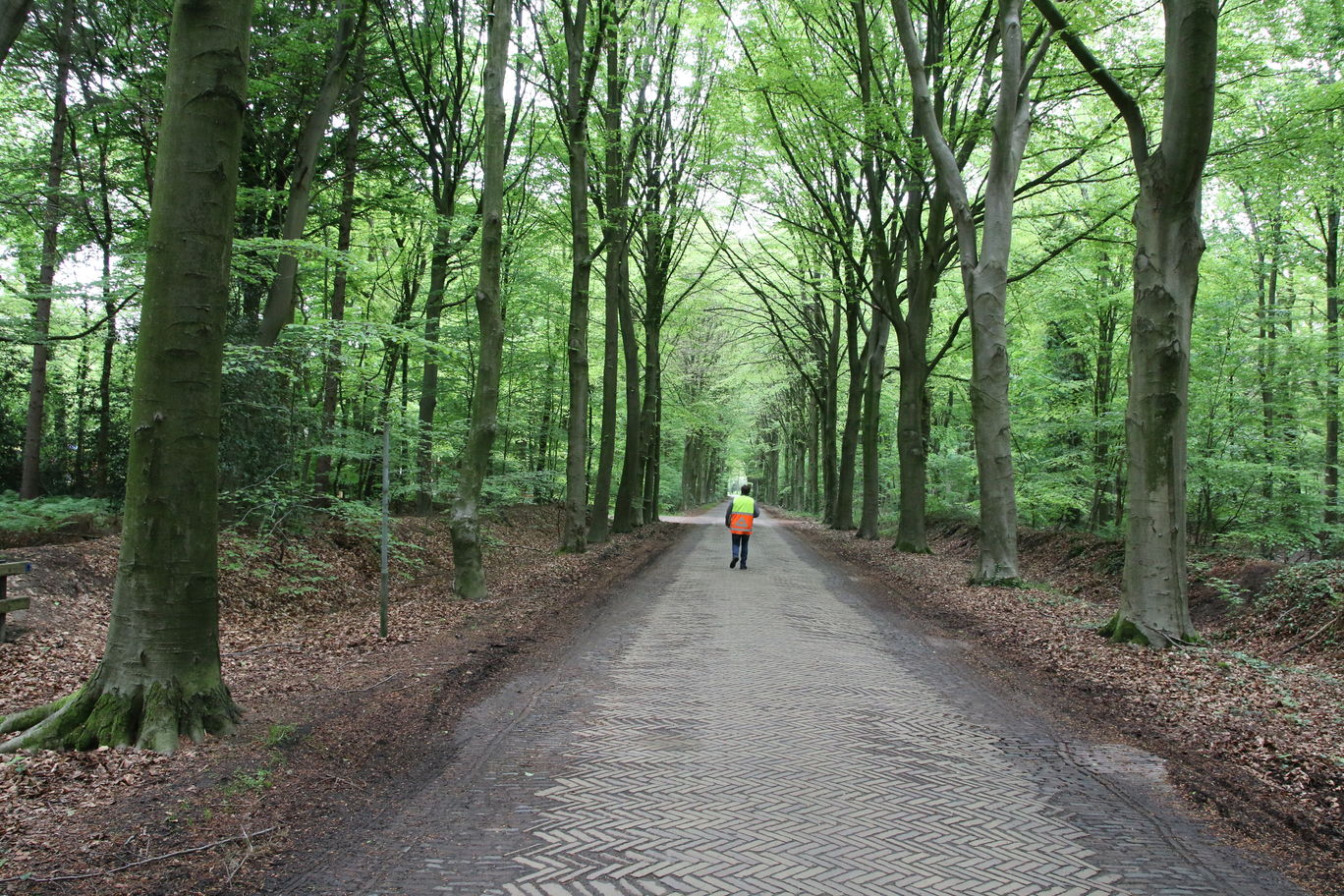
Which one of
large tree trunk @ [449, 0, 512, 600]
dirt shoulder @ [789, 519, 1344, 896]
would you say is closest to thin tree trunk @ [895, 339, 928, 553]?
dirt shoulder @ [789, 519, 1344, 896]

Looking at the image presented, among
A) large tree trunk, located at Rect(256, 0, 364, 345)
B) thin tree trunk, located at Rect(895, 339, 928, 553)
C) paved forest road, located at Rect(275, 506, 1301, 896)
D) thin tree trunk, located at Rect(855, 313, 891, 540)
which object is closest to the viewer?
paved forest road, located at Rect(275, 506, 1301, 896)

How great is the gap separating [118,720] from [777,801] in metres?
3.85

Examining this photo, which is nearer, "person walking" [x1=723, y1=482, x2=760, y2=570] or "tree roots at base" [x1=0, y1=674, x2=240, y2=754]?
"tree roots at base" [x1=0, y1=674, x2=240, y2=754]

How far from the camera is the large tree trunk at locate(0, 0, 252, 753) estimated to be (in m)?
4.60

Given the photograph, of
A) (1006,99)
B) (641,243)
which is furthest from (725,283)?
(1006,99)

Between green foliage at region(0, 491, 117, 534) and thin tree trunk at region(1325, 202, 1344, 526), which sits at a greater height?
thin tree trunk at region(1325, 202, 1344, 526)

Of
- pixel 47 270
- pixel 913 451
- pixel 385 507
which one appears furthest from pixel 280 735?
pixel 913 451

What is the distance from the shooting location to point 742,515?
15.3m

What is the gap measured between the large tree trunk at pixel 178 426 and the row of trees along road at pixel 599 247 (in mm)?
19

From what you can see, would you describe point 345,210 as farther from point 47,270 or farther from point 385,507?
point 385,507

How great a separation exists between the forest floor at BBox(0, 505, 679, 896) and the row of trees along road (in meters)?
0.58

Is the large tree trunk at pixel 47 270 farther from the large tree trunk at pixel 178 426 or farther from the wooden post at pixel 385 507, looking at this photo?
the large tree trunk at pixel 178 426

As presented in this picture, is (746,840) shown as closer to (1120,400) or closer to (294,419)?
(294,419)

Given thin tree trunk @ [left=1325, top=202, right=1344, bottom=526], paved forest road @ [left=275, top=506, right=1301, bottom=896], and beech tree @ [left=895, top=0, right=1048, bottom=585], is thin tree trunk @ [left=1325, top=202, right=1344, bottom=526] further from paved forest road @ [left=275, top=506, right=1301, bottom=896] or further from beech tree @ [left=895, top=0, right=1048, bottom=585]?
paved forest road @ [left=275, top=506, right=1301, bottom=896]
